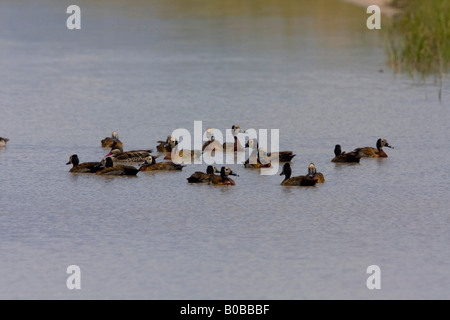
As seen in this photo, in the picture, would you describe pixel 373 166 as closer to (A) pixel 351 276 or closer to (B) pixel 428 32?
(A) pixel 351 276

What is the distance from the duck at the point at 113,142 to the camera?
A: 23.6m

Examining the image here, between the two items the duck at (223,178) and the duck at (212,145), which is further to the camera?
the duck at (212,145)

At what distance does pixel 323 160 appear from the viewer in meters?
22.9

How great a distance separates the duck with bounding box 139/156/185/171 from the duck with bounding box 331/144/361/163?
3.21 metres

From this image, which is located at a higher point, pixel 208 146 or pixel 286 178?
pixel 208 146

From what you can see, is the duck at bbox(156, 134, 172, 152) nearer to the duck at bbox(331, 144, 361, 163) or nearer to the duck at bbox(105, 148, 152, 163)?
the duck at bbox(105, 148, 152, 163)

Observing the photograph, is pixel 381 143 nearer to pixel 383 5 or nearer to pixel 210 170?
pixel 210 170

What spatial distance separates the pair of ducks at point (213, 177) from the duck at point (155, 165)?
119 centimetres

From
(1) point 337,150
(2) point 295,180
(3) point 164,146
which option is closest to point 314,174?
(2) point 295,180

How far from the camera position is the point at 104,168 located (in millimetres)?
21859

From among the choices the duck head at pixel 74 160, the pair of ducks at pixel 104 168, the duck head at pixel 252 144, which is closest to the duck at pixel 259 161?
the duck head at pixel 252 144

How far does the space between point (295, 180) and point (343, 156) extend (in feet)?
7.43

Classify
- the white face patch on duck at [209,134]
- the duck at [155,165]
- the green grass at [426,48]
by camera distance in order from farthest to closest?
1. the green grass at [426,48]
2. the white face patch on duck at [209,134]
3. the duck at [155,165]

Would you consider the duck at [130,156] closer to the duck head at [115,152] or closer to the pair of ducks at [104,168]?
the duck head at [115,152]
